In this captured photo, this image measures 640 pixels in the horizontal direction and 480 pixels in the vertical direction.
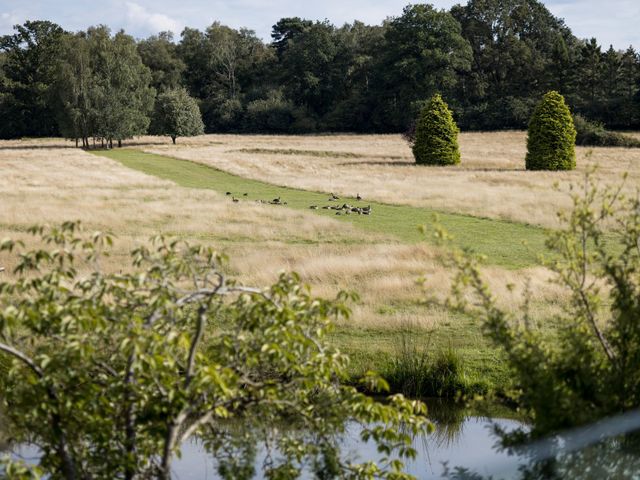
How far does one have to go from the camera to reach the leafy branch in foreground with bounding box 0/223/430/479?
204 inches

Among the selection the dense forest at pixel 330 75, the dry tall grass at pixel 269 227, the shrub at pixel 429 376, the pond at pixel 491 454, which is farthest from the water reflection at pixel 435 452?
the dense forest at pixel 330 75

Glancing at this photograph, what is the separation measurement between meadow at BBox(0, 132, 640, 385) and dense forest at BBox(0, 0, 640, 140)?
2090 centimetres

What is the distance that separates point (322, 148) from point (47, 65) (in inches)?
1766

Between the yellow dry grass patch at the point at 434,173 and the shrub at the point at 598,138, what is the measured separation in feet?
17.1

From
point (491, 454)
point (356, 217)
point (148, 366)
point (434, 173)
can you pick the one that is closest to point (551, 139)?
point (434, 173)

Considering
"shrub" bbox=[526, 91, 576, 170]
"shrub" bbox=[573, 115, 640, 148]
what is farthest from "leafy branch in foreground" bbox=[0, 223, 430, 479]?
"shrub" bbox=[573, 115, 640, 148]

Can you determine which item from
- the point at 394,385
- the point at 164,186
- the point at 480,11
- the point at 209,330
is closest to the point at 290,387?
the point at 394,385

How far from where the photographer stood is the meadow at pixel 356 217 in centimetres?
1365

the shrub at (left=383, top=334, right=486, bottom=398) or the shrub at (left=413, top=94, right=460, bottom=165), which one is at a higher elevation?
the shrub at (left=413, top=94, right=460, bottom=165)

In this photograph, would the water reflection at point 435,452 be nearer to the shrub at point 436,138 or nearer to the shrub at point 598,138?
the shrub at point 436,138

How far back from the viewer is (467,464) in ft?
29.5

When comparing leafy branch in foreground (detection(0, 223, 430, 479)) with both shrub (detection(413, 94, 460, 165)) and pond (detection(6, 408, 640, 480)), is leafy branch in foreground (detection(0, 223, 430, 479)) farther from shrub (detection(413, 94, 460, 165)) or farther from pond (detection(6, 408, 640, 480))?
shrub (detection(413, 94, 460, 165))

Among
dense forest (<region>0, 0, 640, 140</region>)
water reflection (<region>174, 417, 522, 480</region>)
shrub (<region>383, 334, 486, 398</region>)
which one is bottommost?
water reflection (<region>174, 417, 522, 480</region>)

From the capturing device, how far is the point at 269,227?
24078 millimetres
